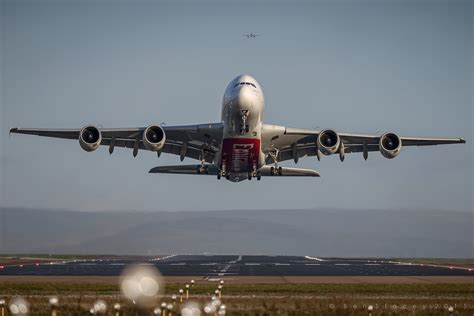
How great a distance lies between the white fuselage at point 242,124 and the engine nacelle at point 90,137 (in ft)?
28.1

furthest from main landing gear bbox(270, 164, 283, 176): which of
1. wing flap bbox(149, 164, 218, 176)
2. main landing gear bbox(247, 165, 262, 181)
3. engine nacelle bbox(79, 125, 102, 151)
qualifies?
engine nacelle bbox(79, 125, 102, 151)

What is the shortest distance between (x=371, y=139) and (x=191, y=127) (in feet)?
44.8

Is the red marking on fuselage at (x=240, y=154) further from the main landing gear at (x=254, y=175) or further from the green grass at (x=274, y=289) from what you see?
the green grass at (x=274, y=289)

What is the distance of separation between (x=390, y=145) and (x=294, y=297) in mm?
19140

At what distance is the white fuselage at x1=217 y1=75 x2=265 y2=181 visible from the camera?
40281mm

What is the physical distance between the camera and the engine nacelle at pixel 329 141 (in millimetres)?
44447

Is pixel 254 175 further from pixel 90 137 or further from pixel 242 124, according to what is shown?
pixel 90 137

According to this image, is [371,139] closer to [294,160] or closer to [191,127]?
[294,160]

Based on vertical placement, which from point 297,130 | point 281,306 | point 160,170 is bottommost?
point 281,306

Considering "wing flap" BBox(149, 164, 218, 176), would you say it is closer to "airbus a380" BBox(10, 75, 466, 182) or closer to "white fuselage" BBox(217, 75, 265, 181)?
"airbus a380" BBox(10, 75, 466, 182)

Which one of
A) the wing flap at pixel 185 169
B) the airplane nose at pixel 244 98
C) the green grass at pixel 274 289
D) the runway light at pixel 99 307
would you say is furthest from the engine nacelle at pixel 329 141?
the runway light at pixel 99 307

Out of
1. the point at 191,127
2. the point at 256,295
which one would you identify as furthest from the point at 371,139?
Result: the point at 256,295

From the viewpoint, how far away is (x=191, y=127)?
148ft

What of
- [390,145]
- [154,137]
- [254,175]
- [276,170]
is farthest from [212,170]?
[390,145]
